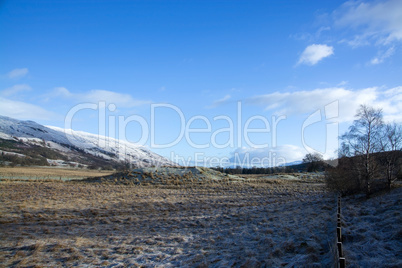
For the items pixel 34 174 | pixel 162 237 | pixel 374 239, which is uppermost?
pixel 374 239

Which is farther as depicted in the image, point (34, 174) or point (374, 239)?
point (34, 174)

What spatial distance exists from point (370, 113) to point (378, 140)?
6.68 feet

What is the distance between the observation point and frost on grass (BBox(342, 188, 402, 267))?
653cm

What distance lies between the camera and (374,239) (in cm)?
825

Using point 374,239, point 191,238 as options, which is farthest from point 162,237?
point 374,239

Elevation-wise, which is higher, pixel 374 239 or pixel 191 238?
pixel 374 239

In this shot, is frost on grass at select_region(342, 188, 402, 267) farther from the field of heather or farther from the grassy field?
the grassy field

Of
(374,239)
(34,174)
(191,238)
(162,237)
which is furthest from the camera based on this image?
(34,174)

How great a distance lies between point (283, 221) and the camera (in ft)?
43.8

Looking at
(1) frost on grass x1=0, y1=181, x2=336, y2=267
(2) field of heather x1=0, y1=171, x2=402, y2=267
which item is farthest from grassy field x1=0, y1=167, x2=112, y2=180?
(2) field of heather x1=0, y1=171, x2=402, y2=267

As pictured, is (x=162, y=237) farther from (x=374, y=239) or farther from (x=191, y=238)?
(x=374, y=239)

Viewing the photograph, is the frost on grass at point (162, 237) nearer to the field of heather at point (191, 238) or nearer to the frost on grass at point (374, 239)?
the field of heather at point (191, 238)

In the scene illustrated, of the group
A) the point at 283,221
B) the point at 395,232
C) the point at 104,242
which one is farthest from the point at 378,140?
the point at 104,242

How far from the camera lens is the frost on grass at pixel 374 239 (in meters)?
6.53
